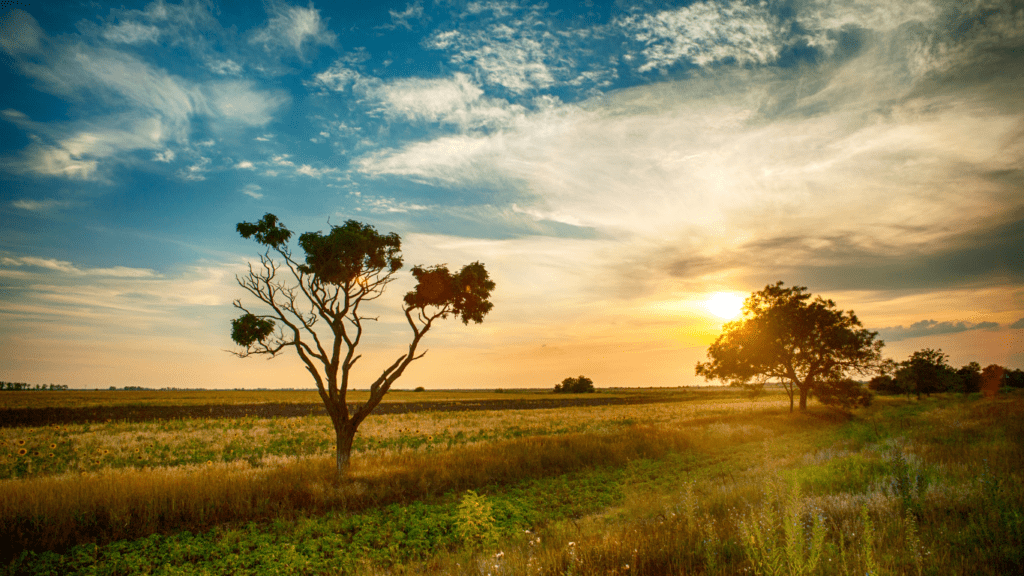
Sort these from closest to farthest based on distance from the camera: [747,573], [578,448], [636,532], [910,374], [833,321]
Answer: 1. [747,573]
2. [636,532]
3. [578,448]
4. [833,321]
5. [910,374]

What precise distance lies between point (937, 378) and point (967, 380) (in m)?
37.7

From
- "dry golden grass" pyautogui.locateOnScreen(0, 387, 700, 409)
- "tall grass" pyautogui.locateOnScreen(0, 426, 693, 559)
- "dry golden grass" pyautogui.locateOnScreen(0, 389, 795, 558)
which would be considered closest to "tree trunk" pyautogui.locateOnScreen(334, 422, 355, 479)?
"tall grass" pyautogui.locateOnScreen(0, 426, 693, 559)

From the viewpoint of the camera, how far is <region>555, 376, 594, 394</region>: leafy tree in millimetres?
160750

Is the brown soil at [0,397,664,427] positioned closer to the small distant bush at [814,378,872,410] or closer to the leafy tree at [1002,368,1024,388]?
the small distant bush at [814,378,872,410]

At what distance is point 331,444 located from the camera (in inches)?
1076

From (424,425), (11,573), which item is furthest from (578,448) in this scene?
(424,425)

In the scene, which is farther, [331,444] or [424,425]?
[424,425]

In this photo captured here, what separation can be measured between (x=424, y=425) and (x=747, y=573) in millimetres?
36624

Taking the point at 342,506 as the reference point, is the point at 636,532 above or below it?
above

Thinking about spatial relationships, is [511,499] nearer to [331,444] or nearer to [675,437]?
[675,437]

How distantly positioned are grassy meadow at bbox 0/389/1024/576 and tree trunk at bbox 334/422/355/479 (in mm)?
469

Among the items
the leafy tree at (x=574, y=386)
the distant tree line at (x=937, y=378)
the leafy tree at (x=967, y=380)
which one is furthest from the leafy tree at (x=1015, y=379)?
the leafy tree at (x=574, y=386)

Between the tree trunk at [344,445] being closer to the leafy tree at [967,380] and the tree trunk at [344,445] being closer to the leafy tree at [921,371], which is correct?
the leafy tree at [921,371]

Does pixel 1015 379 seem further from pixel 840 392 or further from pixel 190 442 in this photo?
pixel 190 442
